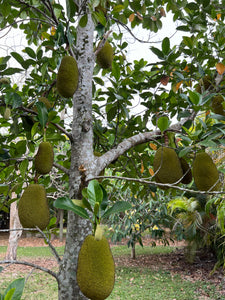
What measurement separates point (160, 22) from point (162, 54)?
682 mm

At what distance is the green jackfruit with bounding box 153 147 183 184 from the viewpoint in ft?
2.88

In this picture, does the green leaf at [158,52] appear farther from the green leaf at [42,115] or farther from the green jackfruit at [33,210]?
the green jackfruit at [33,210]

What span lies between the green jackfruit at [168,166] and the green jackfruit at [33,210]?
360 millimetres

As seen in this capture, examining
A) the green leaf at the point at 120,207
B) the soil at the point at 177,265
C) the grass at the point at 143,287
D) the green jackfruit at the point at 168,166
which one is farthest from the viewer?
the soil at the point at 177,265

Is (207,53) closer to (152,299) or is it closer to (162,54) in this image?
(162,54)

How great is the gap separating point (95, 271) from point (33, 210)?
31cm

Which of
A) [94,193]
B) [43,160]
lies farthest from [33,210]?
[94,193]

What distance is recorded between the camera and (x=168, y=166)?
88 centimetres

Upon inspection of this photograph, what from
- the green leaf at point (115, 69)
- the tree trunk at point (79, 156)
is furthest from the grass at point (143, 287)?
the green leaf at point (115, 69)

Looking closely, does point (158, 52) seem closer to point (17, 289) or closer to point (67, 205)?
Result: point (67, 205)

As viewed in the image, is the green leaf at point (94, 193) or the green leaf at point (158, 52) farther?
the green leaf at point (158, 52)

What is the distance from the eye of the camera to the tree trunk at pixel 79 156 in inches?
30.4

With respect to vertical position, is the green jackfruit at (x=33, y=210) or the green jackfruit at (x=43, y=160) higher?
the green jackfruit at (x=43, y=160)

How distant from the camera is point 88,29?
3.56ft
